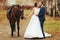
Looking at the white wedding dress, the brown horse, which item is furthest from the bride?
the brown horse

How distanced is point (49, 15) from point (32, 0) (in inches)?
16.1

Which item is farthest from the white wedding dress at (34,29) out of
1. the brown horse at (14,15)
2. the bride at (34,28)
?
the brown horse at (14,15)

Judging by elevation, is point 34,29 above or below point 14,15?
below

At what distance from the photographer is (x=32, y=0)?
5.81 meters

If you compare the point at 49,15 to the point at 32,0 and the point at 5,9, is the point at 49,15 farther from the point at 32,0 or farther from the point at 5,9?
the point at 5,9

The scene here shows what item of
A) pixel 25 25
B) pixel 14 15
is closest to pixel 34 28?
pixel 25 25

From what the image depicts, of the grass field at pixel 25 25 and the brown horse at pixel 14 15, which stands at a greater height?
the brown horse at pixel 14 15

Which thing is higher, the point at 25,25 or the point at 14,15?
the point at 14,15

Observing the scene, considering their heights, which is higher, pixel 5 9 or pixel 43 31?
pixel 5 9

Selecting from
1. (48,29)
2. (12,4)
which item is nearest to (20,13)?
(12,4)

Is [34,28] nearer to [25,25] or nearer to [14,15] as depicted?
[25,25]

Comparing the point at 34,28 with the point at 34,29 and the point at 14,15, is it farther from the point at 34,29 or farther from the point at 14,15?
the point at 14,15

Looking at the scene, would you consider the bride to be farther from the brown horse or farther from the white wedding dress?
the brown horse

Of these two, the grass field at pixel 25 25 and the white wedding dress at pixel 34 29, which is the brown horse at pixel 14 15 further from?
the white wedding dress at pixel 34 29
